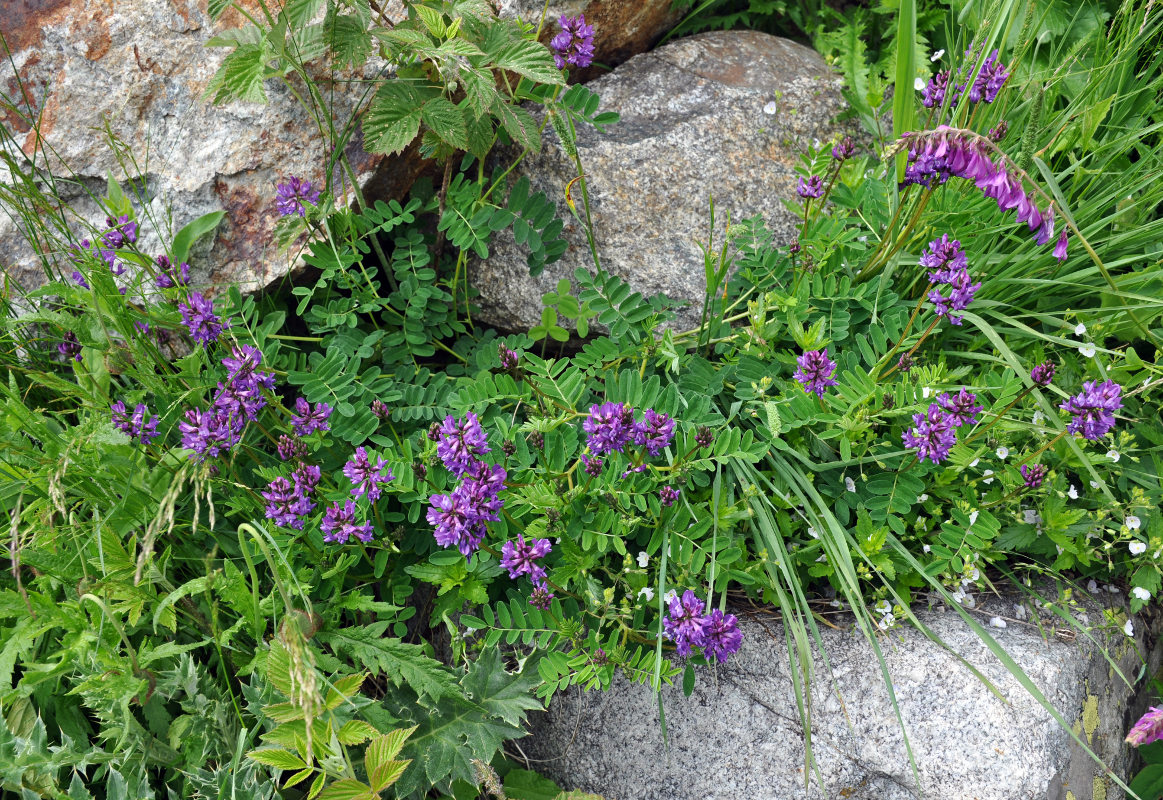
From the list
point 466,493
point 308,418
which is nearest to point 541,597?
point 466,493

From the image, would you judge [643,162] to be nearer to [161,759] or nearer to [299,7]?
[299,7]

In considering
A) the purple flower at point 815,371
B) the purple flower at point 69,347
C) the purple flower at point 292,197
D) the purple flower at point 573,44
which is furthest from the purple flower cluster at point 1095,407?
the purple flower at point 69,347

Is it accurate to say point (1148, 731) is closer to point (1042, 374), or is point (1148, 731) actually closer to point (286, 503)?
point (1042, 374)

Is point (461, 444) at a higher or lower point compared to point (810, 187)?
lower

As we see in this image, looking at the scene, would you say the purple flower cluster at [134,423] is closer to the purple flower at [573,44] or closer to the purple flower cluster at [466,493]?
the purple flower cluster at [466,493]

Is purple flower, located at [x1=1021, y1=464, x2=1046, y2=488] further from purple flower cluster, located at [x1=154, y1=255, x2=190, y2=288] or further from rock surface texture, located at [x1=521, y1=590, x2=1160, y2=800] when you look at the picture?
purple flower cluster, located at [x1=154, y1=255, x2=190, y2=288]
